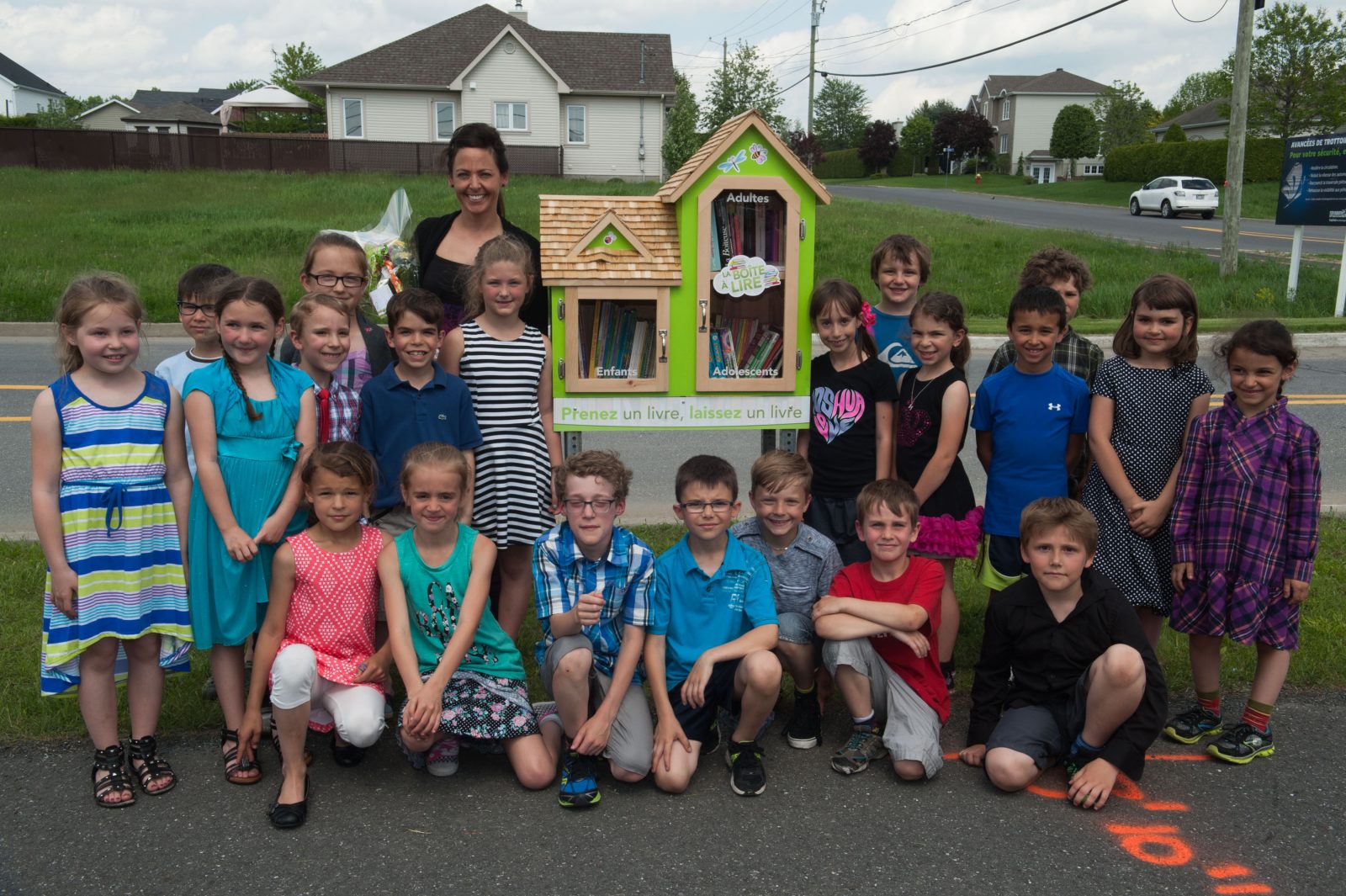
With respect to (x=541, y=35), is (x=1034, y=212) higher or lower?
lower

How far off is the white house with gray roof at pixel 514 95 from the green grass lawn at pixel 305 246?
12350 mm

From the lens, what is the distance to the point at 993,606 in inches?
134

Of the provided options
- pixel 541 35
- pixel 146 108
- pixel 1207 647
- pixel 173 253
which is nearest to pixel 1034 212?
pixel 541 35

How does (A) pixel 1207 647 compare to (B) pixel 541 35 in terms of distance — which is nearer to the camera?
(A) pixel 1207 647

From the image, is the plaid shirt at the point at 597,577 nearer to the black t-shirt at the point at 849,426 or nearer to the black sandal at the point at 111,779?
the black t-shirt at the point at 849,426

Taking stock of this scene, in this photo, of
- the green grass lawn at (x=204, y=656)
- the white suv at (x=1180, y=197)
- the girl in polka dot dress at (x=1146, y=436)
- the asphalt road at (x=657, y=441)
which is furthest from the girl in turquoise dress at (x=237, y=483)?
the white suv at (x=1180, y=197)

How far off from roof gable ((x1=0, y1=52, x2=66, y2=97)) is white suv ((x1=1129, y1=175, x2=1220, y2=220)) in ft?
223

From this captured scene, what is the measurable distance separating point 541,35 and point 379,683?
119 feet

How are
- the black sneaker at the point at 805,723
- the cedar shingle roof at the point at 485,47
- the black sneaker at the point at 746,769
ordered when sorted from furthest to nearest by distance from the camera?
the cedar shingle roof at the point at 485,47
the black sneaker at the point at 805,723
the black sneaker at the point at 746,769

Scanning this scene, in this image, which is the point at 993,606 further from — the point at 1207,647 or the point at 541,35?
the point at 541,35

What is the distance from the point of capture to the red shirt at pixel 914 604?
11.2 ft

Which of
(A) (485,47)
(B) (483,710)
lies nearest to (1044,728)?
(B) (483,710)

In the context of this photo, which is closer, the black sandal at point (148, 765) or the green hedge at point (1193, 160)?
the black sandal at point (148, 765)

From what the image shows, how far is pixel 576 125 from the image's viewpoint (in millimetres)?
35562
